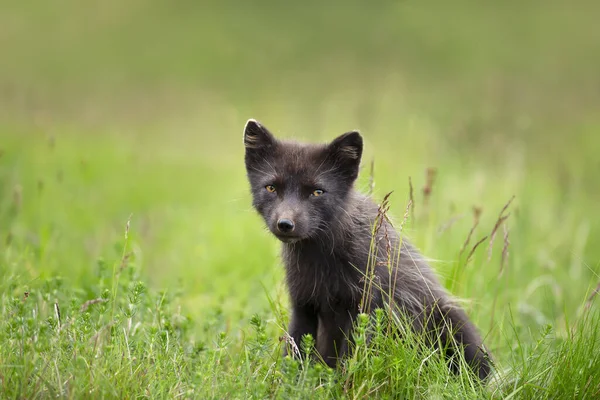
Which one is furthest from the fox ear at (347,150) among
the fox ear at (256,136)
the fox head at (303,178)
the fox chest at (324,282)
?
the fox chest at (324,282)

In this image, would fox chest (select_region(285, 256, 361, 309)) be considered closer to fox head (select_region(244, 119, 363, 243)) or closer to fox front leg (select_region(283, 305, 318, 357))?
fox front leg (select_region(283, 305, 318, 357))

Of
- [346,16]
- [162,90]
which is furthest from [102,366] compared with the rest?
[346,16]

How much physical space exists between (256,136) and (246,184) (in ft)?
19.6

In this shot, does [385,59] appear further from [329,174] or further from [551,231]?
[329,174]

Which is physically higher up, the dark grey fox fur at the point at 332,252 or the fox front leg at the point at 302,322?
the dark grey fox fur at the point at 332,252

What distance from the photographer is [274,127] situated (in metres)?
14.5

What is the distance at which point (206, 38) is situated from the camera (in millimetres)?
24594

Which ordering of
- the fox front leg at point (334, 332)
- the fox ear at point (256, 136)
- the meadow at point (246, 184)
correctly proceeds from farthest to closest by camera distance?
the fox ear at point (256, 136) < the fox front leg at point (334, 332) < the meadow at point (246, 184)

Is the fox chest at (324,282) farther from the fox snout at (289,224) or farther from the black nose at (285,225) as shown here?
the black nose at (285,225)

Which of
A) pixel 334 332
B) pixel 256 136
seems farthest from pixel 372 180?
pixel 334 332

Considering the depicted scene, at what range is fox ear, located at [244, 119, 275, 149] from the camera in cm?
538

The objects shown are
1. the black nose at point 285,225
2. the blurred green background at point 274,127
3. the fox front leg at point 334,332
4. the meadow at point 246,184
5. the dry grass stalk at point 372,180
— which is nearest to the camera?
the meadow at point 246,184

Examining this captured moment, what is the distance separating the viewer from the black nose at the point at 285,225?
4.82 metres

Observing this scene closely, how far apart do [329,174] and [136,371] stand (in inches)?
79.6
